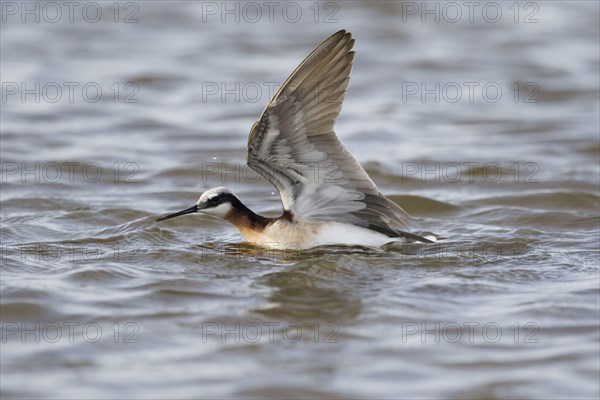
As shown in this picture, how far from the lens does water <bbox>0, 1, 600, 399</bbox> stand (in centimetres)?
705

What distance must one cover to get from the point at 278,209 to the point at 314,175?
7.93ft

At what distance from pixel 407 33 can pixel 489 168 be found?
6370 mm

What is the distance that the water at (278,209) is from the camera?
7.05 metres

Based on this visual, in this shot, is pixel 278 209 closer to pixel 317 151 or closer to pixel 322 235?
pixel 322 235

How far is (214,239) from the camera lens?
10.2 m

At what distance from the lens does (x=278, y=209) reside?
1141 cm

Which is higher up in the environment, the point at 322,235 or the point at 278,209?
the point at 278,209

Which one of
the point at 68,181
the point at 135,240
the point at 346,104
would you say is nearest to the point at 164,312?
the point at 135,240

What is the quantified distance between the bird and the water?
0.21 m

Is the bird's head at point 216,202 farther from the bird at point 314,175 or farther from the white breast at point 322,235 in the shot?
the white breast at point 322,235

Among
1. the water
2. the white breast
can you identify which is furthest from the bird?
the water

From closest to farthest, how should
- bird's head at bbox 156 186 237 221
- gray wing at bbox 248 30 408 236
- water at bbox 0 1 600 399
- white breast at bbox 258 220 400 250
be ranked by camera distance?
water at bbox 0 1 600 399
gray wing at bbox 248 30 408 236
white breast at bbox 258 220 400 250
bird's head at bbox 156 186 237 221

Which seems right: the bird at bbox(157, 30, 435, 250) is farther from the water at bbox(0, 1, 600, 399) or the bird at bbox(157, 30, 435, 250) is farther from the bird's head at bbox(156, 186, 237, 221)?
the water at bbox(0, 1, 600, 399)

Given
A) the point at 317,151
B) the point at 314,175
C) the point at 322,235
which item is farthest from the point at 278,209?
the point at 317,151
